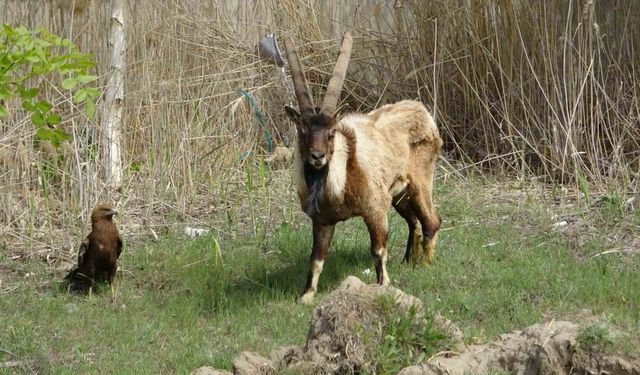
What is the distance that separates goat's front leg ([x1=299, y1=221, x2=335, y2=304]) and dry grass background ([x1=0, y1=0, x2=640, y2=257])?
140cm

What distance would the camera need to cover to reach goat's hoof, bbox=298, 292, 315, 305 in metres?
7.58

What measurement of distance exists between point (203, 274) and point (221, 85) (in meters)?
3.05

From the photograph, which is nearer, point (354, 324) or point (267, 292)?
point (354, 324)

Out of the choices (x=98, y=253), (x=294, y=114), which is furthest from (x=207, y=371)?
(x=294, y=114)

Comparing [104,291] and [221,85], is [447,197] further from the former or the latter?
[104,291]

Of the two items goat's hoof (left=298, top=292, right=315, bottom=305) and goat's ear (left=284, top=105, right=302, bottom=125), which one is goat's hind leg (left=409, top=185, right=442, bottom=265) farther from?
goat's ear (left=284, top=105, right=302, bottom=125)

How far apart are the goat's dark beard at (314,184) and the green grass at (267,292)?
0.74 m

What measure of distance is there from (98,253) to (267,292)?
1301mm

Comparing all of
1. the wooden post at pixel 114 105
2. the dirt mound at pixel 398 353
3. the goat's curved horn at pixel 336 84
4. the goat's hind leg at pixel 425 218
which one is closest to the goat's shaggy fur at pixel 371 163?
the goat's hind leg at pixel 425 218

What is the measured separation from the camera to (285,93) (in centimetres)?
1127

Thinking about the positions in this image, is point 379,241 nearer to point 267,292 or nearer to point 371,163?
point 371,163

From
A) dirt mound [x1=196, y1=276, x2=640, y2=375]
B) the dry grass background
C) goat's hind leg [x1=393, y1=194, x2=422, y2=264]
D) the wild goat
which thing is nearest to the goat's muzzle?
the wild goat

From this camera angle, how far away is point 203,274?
8172 mm

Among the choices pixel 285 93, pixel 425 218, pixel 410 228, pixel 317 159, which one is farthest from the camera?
pixel 285 93
